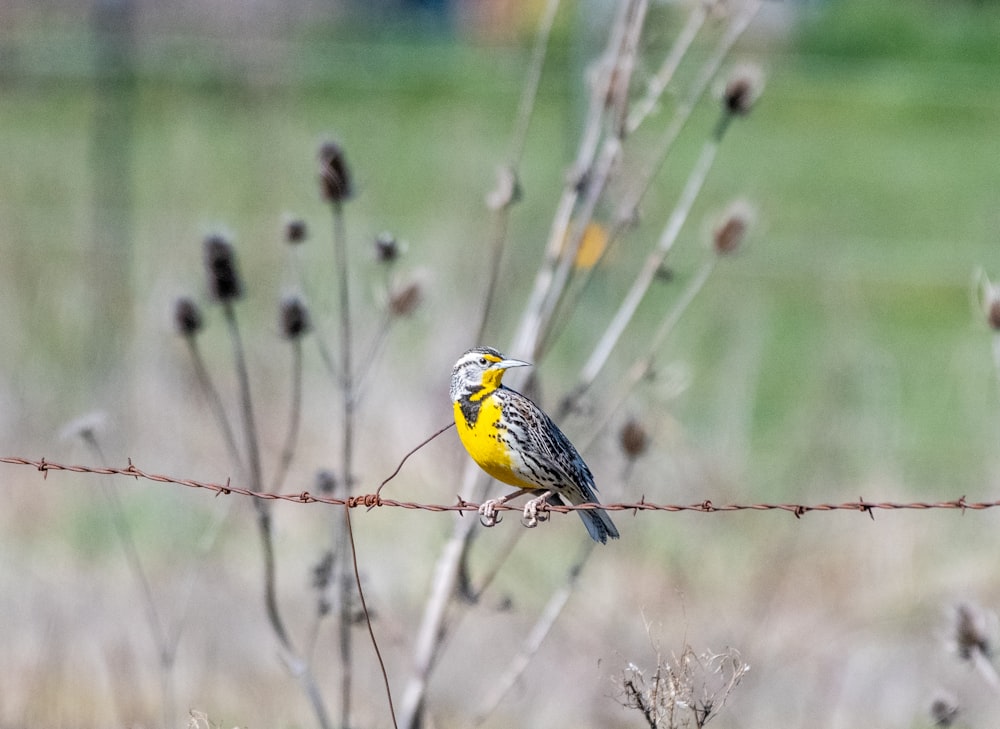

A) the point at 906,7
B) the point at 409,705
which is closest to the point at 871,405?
the point at 409,705

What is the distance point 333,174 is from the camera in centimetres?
498

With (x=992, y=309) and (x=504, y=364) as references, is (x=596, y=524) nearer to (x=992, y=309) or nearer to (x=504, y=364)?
(x=504, y=364)

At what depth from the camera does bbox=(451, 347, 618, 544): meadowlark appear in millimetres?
4125

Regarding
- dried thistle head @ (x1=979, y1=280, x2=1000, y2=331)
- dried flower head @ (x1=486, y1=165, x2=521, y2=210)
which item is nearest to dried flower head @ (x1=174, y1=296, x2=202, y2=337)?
dried flower head @ (x1=486, y1=165, x2=521, y2=210)

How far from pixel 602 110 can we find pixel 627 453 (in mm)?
1161

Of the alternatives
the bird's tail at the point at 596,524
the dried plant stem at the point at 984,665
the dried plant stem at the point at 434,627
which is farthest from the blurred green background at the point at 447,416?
the dried plant stem at the point at 434,627

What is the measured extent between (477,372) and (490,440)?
0.21 meters

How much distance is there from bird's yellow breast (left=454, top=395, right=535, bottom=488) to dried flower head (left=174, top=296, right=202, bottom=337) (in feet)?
4.46

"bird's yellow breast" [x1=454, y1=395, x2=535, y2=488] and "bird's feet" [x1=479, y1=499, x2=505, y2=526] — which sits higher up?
"bird's yellow breast" [x1=454, y1=395, x2=535, y2=488]

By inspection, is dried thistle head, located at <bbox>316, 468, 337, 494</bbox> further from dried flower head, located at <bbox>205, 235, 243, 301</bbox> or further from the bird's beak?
the bird's beak

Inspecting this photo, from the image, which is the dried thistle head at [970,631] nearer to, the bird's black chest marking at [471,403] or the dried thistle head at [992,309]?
the dried thistle head at [992,309]

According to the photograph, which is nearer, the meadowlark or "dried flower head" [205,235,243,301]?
the meadowlark

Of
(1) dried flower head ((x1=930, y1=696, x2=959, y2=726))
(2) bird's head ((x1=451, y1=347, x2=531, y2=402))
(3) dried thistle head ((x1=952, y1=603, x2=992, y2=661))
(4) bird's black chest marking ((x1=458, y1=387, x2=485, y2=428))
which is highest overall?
(2) bird's head ((x1=451, y1=347, x2=531, y2=402))

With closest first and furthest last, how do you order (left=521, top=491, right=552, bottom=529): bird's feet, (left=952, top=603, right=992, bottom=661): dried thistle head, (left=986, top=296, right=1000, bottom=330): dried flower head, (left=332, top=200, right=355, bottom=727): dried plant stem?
(left=521, top=491, right=552, bottom=529): bird's feet < (left=952, top=603, right=992, bottom=661): dried thistle head < (left=332, top=200, right=355, bottom=727): dried plant stem < (left=986, top=296, right=1000, bottom=330): dried flower head
